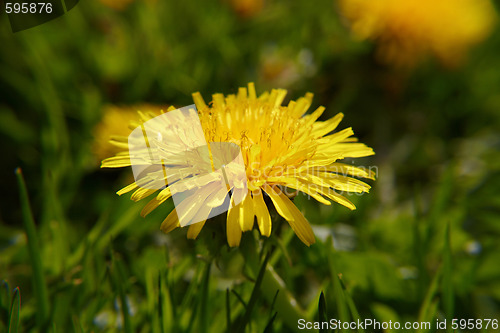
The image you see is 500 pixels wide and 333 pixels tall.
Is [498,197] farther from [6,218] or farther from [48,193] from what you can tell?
[6,218]

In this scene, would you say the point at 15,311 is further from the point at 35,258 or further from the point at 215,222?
the point at 215,222

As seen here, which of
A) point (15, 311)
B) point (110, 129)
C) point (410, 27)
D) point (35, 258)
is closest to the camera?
point (15, 311)

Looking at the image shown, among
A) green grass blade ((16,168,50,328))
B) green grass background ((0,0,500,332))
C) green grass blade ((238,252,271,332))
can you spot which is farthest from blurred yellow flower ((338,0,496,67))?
green grass blade ((16,168,50,328))

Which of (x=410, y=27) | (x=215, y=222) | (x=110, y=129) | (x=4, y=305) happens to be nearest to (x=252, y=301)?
(x=215, y=222)

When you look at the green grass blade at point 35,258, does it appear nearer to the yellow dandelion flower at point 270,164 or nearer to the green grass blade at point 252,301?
the yellow dandelion flower at point 270,164

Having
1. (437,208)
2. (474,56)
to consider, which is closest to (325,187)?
(437,208)

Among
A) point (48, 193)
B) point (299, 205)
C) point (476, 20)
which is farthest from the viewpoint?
point (476, 20)

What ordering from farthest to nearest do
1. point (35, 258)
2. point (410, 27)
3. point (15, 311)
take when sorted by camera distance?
point (410, 27), point (35, 258), point (15, 311)

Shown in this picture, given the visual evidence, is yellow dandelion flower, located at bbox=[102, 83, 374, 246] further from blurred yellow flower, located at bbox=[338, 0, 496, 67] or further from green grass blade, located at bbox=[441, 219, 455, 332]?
blurred yellow flower, located at bbox=[338, 0, 496, 67]
